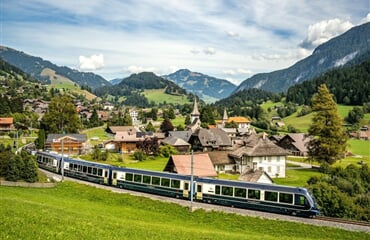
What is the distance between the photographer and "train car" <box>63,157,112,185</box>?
125 feet

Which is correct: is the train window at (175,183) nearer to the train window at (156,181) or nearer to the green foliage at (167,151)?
the train window at (156,181)

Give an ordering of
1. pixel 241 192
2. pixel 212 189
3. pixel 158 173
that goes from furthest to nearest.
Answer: pixel 158 173 < pixel 212 189 < pixel 241 192

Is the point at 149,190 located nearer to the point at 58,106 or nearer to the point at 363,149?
the point at 58,106

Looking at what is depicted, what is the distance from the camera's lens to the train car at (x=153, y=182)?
3191 centimetres

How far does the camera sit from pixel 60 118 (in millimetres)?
83250

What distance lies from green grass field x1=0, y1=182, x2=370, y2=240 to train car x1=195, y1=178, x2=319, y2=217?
6.88 feet

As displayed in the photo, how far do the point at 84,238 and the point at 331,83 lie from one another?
176 meters

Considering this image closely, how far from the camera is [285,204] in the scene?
89.3ft

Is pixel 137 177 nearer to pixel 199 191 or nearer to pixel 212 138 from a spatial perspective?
pixel 199 191

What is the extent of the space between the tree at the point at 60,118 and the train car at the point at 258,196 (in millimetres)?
59037

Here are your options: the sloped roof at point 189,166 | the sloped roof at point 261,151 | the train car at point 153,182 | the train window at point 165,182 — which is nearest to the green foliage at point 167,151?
the sloped roof at point 261,151

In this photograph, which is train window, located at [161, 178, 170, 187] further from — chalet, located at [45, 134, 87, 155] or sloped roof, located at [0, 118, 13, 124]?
sloped roof, located at [0, 118, 13, 124]

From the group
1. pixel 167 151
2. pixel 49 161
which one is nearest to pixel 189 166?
pixel 49 161

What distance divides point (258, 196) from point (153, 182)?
32.7 ft
